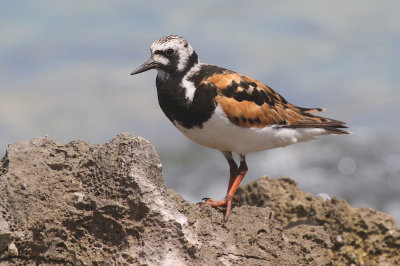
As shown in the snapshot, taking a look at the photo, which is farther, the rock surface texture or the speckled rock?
the speckled rock

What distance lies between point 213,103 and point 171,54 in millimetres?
845

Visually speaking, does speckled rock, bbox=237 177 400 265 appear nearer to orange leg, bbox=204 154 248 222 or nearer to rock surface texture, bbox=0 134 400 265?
orange leg, bbox=204 154 248 222

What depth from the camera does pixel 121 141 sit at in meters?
5.81

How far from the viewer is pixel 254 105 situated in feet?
26.5

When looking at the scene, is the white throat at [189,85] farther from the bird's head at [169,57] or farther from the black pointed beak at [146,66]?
the black pointed beak at [146,66]

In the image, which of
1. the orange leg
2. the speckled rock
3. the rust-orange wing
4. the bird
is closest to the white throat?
the bird

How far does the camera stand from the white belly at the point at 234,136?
24.9 ft

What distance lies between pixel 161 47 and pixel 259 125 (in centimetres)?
162

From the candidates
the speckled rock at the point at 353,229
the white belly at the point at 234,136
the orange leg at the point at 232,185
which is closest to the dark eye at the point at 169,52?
the white belly at the point at 234,136

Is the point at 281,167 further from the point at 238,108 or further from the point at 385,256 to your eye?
the point at 238,108

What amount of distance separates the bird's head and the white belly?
0.69m

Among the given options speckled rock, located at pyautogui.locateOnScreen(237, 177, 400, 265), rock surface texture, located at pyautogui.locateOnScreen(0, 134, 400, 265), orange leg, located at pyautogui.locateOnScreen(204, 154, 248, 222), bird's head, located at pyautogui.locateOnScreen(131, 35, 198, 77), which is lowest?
rock surface texture, located at pyautogui.locateOnScreen(0, 134, 400, 265)

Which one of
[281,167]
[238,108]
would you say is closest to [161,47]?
[238,108]

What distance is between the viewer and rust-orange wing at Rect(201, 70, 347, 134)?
7.69m
